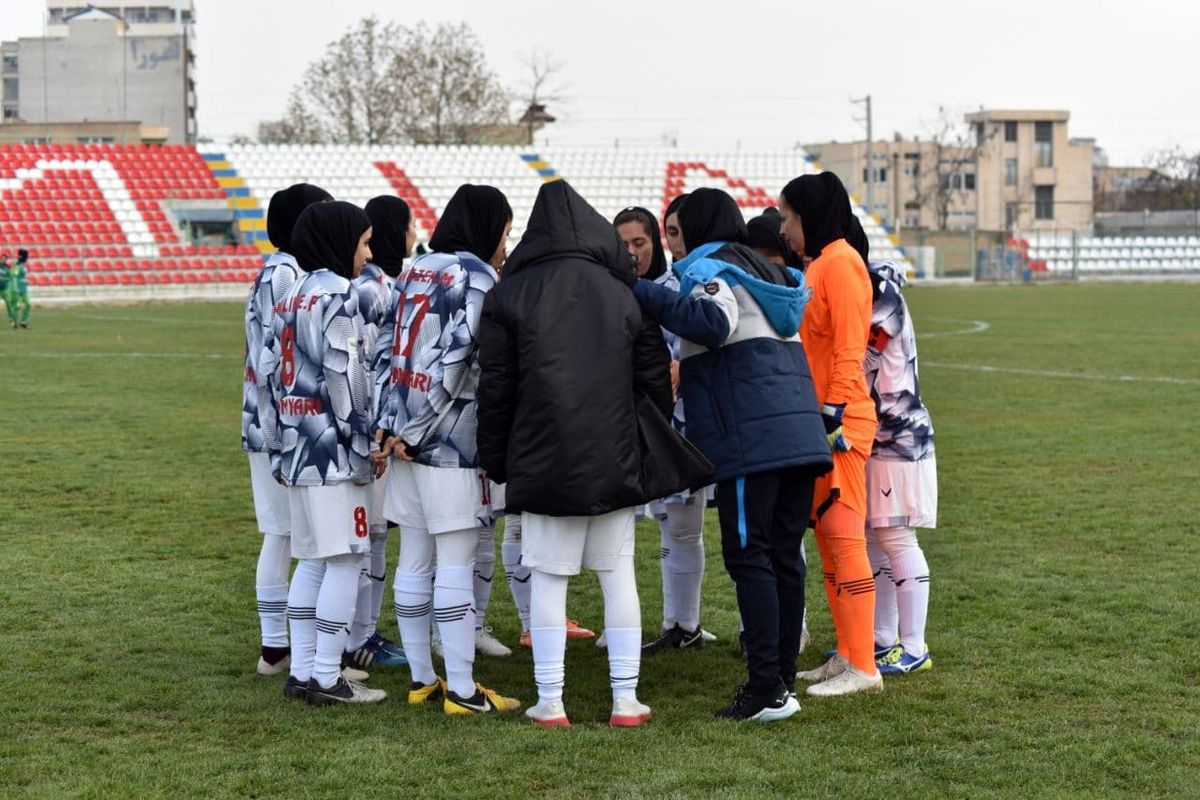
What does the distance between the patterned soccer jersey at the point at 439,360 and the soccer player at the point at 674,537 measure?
1.23 m

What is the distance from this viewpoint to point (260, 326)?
237 inches

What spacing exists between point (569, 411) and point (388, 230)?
1.52m

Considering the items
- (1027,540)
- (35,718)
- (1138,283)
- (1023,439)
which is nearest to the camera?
(35,718)

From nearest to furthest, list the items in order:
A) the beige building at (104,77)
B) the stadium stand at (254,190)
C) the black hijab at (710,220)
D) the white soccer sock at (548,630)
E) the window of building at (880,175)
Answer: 1. the white soccer sock at (548,630)
2. the black hijab at (710,220)
3. the stadium stand at (254,190)
4. the beige building at (104,77)
5. the window of building at (880,175)

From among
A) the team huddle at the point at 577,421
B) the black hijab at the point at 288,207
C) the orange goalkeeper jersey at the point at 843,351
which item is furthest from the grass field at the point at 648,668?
the black hijab at the point at 288,207

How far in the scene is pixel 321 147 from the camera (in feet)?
187

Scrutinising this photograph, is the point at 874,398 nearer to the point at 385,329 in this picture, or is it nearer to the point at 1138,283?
the point at 385,329

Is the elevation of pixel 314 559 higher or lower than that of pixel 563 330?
lower

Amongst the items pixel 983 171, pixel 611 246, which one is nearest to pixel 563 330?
pixel 611 246

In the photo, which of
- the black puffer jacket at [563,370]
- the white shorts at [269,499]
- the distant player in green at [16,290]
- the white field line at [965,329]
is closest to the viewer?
the black puffer jacket at [563,370]

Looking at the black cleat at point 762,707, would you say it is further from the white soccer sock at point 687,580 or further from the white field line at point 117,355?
the white field line at point 117,355

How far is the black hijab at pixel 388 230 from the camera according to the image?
20.3ft

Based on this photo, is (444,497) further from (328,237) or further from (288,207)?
(288,207)

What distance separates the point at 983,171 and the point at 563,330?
9809cm
